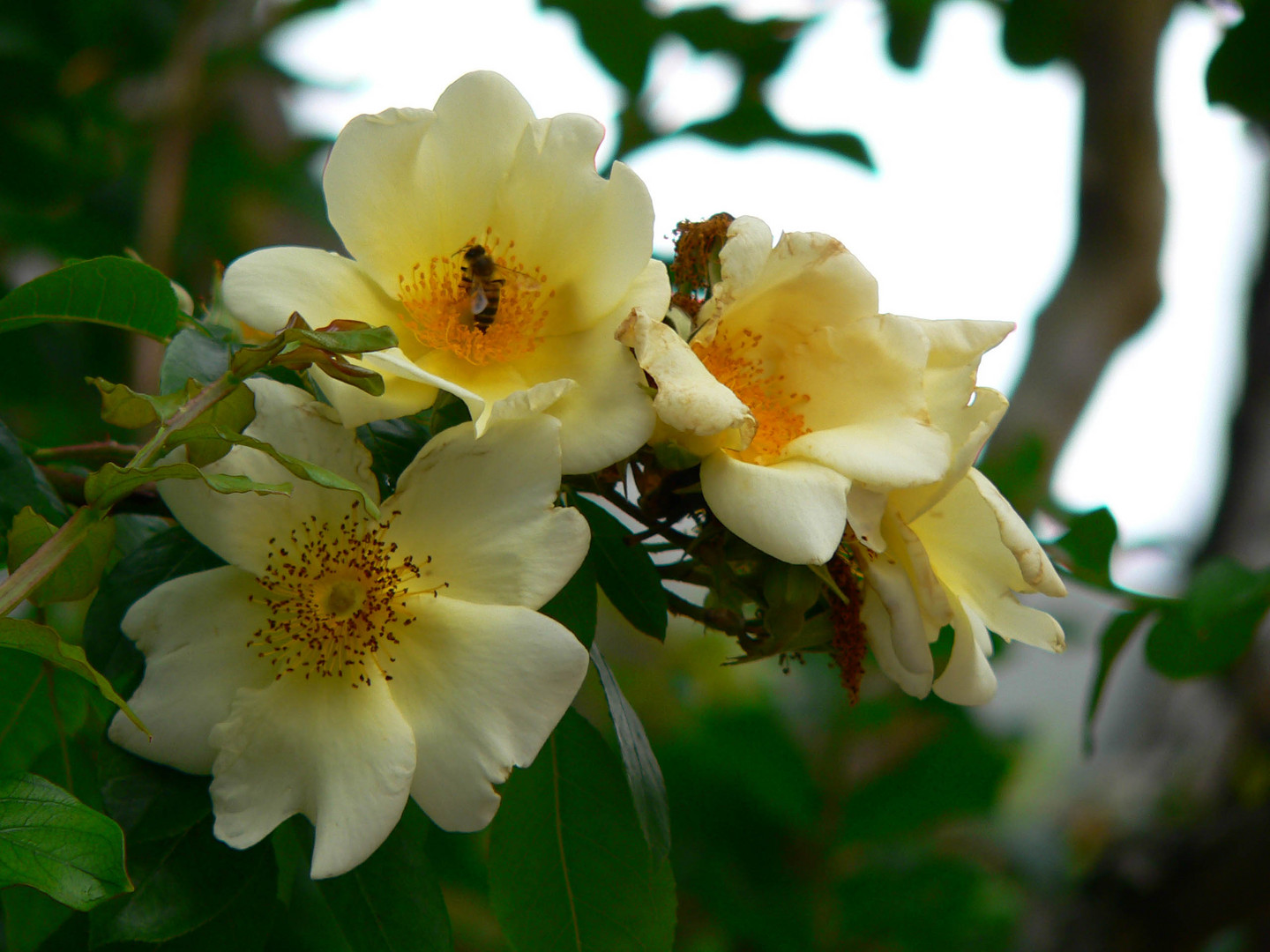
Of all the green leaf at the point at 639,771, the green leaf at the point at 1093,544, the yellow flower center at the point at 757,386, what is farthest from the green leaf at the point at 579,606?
the green leaf at the point at 1093,544

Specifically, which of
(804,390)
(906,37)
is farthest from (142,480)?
(906,37)

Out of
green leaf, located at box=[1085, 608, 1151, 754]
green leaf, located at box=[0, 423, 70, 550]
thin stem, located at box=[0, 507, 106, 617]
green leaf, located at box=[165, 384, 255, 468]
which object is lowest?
green leaf, located at box=[1085, 608, 1151, 754]

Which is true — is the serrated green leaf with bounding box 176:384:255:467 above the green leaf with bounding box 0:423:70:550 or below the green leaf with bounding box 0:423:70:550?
above

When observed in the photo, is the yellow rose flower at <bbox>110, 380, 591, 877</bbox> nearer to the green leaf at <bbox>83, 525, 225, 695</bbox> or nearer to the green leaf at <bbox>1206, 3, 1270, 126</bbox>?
the green leaf at <bbox>83, 525, 225, 695</bbox>

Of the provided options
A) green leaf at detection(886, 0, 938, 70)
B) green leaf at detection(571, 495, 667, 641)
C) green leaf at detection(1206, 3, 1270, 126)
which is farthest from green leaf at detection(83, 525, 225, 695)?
green leaf at detection(886, 0, 938, 70)

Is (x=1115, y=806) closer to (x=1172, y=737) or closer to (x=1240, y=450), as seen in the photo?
(x=1172, y=737)

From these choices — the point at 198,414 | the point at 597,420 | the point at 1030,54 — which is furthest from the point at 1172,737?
the point at 198,414
